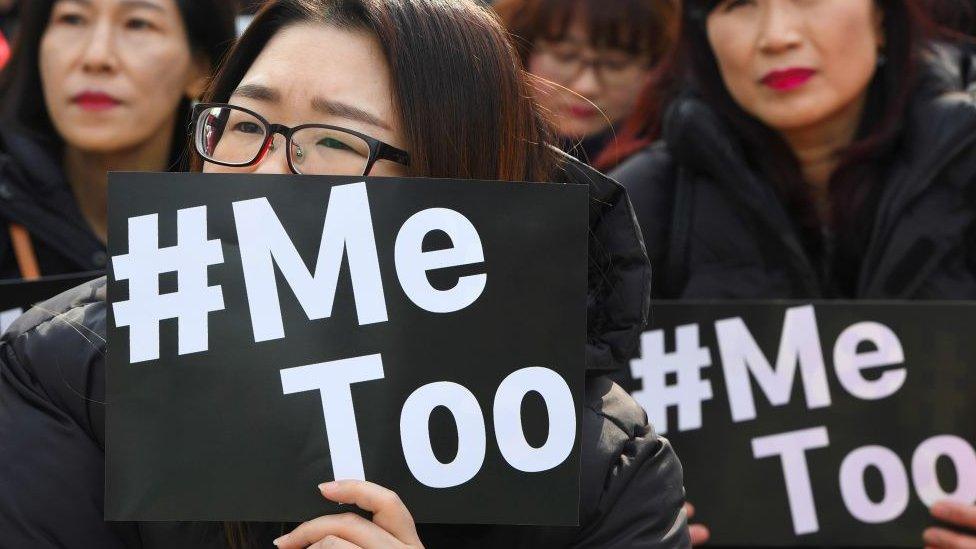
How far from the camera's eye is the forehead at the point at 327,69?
2.00 meters

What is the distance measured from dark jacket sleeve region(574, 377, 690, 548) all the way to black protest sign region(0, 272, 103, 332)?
1180 millimetres

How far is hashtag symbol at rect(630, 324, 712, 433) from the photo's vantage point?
8.92 feet

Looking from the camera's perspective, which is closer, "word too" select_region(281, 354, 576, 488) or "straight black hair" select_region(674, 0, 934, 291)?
"word too" select_region(281, 354, 576, 488)

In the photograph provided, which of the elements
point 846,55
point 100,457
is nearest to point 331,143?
point 100,457

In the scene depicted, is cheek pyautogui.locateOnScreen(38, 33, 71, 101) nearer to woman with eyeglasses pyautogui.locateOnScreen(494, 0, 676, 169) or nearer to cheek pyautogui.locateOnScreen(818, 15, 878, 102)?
woman with eyeglasses pyautogui.locateOnScreen(494, 0, 676, 169)

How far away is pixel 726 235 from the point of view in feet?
10.6

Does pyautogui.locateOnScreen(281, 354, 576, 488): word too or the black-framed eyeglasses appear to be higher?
the black-framed eyeglasses

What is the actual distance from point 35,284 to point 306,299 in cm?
111

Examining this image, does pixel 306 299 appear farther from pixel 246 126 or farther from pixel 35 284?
pixel 35 284

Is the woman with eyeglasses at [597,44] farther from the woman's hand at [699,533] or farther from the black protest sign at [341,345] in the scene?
the black protest sign at [341,345]

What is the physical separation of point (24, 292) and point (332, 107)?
3.39 feet

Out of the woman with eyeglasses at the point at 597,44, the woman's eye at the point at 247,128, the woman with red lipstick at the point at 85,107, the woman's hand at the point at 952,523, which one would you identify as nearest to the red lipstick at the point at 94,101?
the woman with red lipstick at the point at 85,107

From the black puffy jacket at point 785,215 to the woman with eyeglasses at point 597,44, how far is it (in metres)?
0.83

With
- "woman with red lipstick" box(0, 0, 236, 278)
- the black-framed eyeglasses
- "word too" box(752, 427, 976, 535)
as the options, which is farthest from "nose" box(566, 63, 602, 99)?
the black-framed eyeglasses
